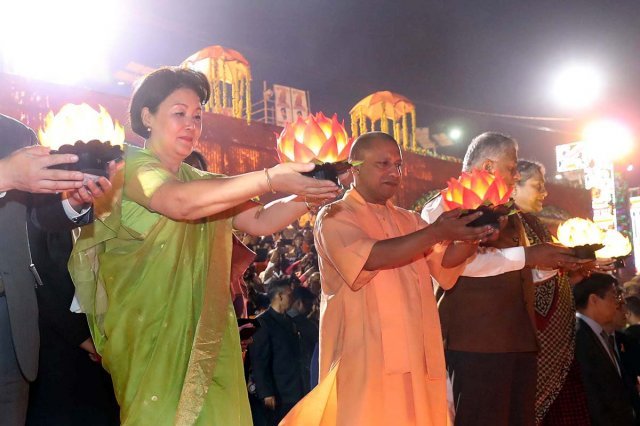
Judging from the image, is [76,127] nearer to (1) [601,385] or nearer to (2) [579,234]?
(2) [579,234]

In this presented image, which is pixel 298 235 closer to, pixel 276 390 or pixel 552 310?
pixel 276 390

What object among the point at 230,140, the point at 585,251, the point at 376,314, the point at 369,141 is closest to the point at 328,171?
the point at 376,314

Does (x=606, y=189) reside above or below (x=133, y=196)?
above

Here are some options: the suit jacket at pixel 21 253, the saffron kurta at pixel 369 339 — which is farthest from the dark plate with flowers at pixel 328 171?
the saffron kurta at pixel 369 339

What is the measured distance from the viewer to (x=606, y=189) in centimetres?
3180

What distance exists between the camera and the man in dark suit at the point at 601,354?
4777 mm

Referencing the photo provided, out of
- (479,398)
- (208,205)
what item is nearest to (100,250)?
(208,205)

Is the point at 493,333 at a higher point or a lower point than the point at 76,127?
lower

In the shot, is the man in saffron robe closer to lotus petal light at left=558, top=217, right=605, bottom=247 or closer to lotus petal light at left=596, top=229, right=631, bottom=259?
lotus petal light at left=558, top=217, right=605, bottom=247

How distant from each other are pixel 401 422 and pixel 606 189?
3135 centimetres

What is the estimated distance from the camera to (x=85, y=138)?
1848 mm

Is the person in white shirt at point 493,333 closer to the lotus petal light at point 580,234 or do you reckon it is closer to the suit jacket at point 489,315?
the suit jacket at point 489,315

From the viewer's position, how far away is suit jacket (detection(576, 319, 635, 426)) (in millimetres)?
4750

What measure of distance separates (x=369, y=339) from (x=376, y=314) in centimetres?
12
